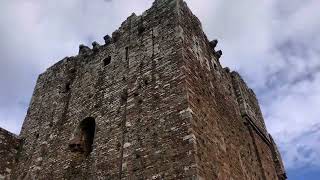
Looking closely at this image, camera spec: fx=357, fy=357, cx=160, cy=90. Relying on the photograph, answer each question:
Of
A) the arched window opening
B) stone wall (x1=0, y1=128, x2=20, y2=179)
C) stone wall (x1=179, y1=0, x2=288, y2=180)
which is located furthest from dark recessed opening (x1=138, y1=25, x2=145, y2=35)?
stone wall (x1=0, y1=128, x2=20, y2=179)

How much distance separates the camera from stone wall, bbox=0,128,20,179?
10.7m

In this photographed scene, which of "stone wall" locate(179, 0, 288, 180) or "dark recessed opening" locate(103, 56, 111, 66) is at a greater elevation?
"dark recessed opening" locate(103, 56, 111, 66)

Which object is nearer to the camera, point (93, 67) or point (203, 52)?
point (203, 52)

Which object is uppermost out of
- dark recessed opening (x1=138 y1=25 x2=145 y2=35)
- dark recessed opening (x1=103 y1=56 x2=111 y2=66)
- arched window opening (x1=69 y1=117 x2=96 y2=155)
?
dark recessed opening (x1=138 y1=25 x2=145 y2=35)

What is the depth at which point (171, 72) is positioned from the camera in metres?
8.88

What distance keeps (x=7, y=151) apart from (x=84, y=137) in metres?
2.85

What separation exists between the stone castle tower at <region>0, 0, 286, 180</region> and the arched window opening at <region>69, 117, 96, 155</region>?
0.03 metres

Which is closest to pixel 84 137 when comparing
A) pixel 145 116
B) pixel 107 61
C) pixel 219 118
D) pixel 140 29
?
pixel 145 116

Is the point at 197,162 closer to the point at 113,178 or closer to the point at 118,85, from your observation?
the point at 113,178

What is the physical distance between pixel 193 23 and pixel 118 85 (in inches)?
126

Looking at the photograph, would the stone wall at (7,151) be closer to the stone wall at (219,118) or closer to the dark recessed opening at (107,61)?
the dark recessed opening at (107,61)

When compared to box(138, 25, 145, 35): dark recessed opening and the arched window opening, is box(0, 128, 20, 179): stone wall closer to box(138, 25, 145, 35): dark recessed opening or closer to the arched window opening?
the arched window opening

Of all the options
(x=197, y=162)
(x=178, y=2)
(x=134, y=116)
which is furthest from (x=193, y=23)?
(x=197, y=162)

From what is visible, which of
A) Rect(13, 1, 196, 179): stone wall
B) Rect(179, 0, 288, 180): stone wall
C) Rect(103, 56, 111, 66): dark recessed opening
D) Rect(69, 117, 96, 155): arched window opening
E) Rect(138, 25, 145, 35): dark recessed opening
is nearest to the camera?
Rect(13, 1, 196, 179): stone wall
